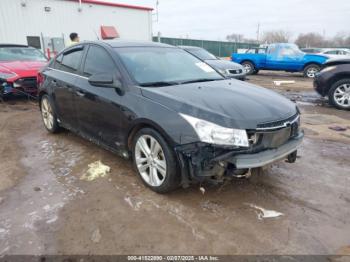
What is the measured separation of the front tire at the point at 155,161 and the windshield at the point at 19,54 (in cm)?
694

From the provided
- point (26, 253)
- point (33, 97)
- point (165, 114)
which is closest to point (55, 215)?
point (26, 253)

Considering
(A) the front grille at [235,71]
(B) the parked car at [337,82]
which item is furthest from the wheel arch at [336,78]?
(A) the front grille at [235,71]

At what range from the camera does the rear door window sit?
364 centimetres

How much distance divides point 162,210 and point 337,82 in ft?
21.4

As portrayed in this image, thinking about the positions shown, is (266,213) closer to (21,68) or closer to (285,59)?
(21,68)

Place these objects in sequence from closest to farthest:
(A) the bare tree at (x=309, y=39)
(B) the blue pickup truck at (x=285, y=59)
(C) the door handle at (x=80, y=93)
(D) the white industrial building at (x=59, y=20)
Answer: (C) the door handle at (x=80, y=93), (B) the blue pickup truck at (x=285, y=59), (D) the white industrial building at (x=59, y=20), (A) the bare tree at (x=309, y=39)

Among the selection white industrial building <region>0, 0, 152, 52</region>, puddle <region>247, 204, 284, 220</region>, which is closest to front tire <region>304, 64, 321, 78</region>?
white industrial building <region>0, 0, 152, 52</region>

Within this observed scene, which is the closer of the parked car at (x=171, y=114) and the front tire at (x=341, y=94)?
the parked car at (x=171, y=114)

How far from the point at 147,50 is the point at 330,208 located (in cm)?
289

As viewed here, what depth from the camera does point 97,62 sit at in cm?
388

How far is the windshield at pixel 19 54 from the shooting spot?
27.5 ft

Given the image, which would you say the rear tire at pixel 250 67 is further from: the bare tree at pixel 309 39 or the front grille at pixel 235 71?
the bare tree at pixel 309 39

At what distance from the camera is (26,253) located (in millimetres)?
2342

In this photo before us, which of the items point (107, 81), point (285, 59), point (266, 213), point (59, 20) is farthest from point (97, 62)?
point (59, 20)
